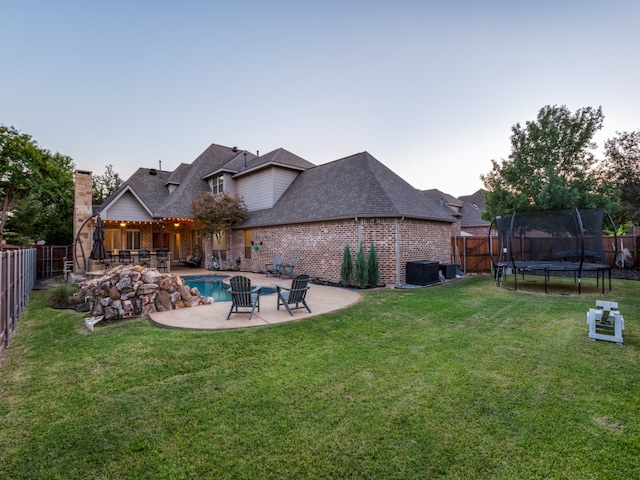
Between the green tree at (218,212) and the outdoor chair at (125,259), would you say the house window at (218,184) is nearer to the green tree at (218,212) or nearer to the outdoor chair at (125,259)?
the green tree at (218,212)

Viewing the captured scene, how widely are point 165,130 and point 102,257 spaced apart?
29.3 feet

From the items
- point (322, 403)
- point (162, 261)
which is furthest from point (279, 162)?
point (322, 403)

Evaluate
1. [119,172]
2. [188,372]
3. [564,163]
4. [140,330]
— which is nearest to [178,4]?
[140,330]

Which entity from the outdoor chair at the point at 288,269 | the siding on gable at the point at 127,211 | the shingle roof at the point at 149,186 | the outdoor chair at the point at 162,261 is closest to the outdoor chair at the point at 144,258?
the outdoor chair at the point at 162,261

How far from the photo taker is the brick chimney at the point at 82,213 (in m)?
14.3

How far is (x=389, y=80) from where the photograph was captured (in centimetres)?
1377

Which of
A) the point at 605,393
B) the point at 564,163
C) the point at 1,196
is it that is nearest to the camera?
the point at 605,393

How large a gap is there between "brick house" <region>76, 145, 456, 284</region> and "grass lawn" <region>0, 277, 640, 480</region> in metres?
6.27

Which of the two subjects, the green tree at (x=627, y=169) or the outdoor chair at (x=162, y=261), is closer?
the outdoor chair at (x=162, y=261)

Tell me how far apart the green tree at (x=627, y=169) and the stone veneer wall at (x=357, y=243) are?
14.8 m

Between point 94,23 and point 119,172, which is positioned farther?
point 119,172

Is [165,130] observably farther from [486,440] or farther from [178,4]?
[486,440]

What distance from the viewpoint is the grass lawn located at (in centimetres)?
229

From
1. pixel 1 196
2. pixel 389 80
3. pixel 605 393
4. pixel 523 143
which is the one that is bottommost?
pixel 605 393
